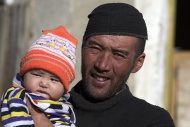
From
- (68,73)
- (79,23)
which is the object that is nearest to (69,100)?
(68,73)

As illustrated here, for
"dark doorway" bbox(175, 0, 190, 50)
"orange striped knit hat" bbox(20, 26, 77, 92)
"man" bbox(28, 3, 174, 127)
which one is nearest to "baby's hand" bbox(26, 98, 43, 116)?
"orange striped knit hat" bbox(20, 26, 77, 92)

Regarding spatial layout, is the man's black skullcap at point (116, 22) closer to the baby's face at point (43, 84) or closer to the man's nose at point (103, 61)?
the man's nose at point (103, 61)

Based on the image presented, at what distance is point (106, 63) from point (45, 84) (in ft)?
1.04

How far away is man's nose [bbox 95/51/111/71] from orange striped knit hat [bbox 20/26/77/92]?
0.16 metres

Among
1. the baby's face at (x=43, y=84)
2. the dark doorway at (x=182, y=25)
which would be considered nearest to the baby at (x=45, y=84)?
the baby's face at (x=43, y=84)

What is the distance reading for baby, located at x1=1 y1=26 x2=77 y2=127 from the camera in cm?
264

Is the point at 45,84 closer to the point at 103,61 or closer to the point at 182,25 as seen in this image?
the point at 103,61

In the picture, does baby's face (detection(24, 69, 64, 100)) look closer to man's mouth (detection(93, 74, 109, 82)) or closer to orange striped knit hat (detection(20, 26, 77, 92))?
orange striped knit hat (detection(20, 26, 77, 92))

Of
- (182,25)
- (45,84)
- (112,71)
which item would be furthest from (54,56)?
(182,25)

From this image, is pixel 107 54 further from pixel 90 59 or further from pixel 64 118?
pixel 64 118

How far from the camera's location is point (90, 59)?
288 cm

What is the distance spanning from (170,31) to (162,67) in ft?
1.80

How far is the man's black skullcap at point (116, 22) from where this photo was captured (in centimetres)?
285

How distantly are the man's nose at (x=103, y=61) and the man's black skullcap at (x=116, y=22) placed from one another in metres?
0.11
